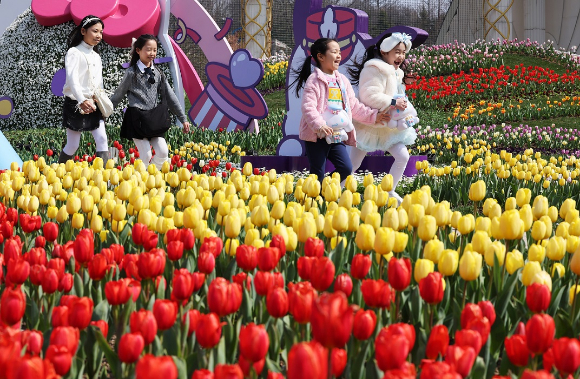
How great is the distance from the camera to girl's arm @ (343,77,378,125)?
5.55 m

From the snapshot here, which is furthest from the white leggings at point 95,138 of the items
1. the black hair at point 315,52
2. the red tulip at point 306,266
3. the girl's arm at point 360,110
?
the red tulip at point 306,266

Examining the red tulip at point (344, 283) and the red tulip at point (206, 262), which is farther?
the red tulip at point (206, 262)

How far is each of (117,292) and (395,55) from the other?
4442mm

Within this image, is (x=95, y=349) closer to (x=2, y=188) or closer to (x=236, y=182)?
(x=236, y=182)

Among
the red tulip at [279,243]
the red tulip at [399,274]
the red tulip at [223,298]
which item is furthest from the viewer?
the red tulip at [279,243]

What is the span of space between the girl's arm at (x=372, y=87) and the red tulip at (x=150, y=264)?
13.3 feet

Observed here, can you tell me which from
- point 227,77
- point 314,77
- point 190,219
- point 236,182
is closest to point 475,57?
point 227,77

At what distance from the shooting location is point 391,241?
193 cm

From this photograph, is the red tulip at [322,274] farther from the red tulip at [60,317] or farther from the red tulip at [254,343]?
the red tulip at [60,317]

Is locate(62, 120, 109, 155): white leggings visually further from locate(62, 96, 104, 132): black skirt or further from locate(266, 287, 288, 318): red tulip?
locate(266, 287, 288, 318): red tulip

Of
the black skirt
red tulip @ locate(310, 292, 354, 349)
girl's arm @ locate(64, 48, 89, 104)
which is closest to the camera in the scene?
red tulip @ locate(310, 292, 354, 349)

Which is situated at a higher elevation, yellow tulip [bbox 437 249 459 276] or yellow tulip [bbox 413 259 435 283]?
yellow tulip [bbox 437 249 459 276]

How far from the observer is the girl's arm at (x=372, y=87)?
18.2 feet

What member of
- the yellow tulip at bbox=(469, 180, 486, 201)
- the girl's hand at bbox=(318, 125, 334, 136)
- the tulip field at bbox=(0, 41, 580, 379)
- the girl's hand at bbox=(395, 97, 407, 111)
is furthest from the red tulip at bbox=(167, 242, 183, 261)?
the girl's hand at bbox=(395, 97, 407, 111)
